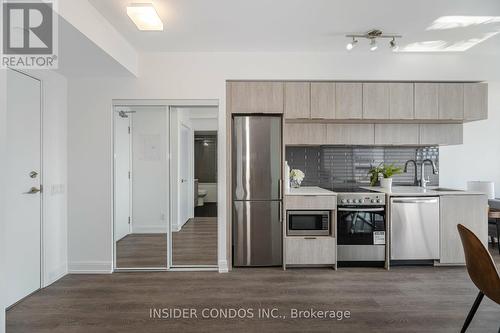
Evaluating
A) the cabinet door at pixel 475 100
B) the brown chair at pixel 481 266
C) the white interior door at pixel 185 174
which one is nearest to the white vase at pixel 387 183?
the cabinet door at pixel 475 100

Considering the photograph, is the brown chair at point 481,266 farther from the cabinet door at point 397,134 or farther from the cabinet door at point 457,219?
the cabinet door at point 397,134

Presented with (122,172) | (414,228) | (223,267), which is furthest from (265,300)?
(122,172)

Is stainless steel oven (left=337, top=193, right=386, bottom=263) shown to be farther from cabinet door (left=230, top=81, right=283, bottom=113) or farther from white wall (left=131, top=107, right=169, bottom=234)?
white wall (left=131, top=107, right=169, bottom=234)

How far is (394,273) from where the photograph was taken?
3.47 meters

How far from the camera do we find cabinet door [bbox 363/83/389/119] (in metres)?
3.72

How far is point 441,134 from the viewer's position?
4.09 meters

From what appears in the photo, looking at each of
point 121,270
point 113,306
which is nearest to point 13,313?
point 113,306

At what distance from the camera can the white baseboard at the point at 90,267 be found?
354 centimetres

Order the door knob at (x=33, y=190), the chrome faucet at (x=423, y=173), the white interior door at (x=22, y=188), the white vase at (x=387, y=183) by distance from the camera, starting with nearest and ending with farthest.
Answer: the white interior door at (x=22, y=188), the door knob at (x=33, y=190), the white vase at (x=387, y=183), the chrome faucet at (x=423, y=173)

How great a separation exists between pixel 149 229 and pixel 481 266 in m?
3.40

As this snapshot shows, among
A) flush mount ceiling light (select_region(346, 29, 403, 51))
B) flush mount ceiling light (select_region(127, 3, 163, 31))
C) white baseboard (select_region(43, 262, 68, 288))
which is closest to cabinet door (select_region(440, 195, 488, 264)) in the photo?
flush mount ceiling light (select_region(346, 29, 403, 51))

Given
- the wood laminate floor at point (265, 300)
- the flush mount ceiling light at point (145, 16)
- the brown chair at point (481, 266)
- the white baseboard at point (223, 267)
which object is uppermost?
the flush mount ceiling light at point (145, 16)

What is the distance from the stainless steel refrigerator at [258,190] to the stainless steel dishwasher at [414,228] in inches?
56.5

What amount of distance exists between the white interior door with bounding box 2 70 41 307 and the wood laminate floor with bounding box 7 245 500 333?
25 centimetres
